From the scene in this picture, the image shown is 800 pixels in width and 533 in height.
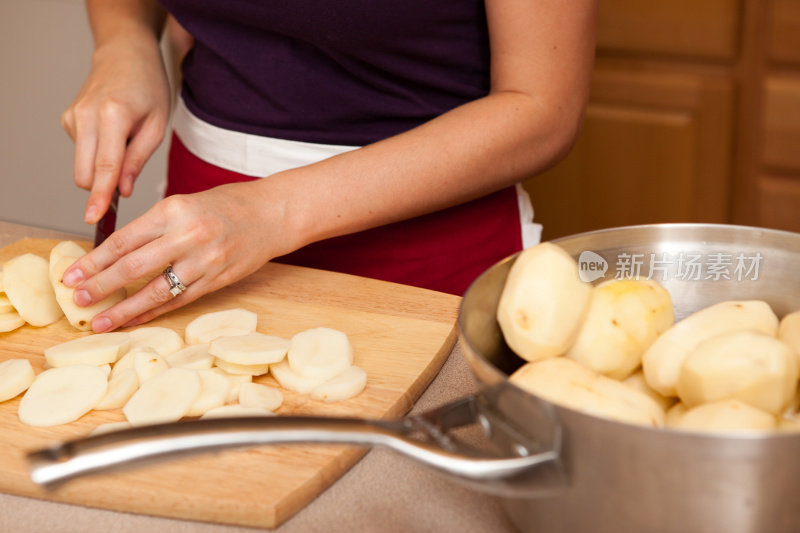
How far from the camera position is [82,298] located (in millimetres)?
941

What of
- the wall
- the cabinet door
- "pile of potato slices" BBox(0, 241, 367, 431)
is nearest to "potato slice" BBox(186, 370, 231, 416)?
"pile of potato slices" BBox(0, 241, 367, 431)

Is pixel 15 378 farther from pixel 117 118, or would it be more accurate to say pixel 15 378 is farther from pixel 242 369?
pixel 117 118

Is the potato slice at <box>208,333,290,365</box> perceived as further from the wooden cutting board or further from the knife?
the knife

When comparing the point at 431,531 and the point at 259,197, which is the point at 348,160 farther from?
the point at 431,531

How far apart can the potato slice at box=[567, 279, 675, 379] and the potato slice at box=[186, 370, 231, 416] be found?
349mm

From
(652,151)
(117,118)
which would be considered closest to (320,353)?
(117,118)

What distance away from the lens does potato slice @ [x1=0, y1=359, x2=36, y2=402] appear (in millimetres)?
831

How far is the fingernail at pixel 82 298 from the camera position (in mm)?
939

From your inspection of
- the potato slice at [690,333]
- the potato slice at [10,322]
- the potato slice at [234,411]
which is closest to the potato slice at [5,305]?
the potato slice at [10,322]

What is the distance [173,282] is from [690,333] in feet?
1.81

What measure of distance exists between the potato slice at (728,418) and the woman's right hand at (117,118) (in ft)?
2.45

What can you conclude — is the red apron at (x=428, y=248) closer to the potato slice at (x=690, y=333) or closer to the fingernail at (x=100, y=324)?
the fingernail at (x=100, y=324)

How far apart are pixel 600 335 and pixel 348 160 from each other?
46 cm

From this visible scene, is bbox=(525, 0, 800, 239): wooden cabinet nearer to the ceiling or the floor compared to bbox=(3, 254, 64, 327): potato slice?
nearer to the floor
